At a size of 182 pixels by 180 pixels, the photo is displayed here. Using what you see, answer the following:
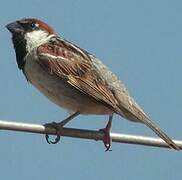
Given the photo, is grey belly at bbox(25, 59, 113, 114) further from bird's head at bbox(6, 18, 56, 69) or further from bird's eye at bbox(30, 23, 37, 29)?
bird's eye at bbox(30, 23, 37, 29)

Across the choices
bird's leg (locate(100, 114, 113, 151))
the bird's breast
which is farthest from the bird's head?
bird's leg (locate(100, 114, 113, 151))

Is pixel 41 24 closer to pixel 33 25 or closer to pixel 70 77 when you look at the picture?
pixel 33 25

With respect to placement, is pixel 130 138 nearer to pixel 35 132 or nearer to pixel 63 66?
pixel 35 132

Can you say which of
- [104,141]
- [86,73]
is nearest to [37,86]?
[86,73]

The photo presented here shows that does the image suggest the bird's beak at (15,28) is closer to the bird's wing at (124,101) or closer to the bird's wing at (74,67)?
the bird's wing at (74,67)

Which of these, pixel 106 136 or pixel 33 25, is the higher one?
pixel 33 25

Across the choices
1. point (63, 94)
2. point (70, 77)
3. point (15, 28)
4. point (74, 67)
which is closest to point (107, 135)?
point (63, 94)

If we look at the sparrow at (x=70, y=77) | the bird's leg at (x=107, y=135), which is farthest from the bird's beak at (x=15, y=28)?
the bird's leg at (x=107, y=135)
